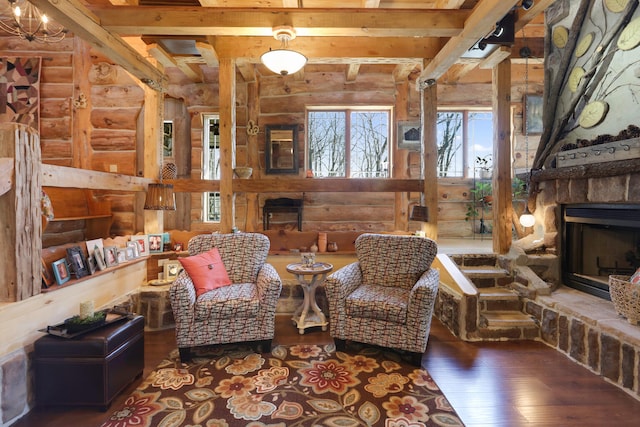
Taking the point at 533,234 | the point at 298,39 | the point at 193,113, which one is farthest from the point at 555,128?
the point at 193,113

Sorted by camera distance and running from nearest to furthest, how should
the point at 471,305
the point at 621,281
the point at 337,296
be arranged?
the point at 621,281 < the point at 337,296 < the point at 471,305

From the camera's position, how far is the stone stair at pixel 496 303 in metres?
3.08

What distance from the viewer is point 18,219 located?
6.63 feet

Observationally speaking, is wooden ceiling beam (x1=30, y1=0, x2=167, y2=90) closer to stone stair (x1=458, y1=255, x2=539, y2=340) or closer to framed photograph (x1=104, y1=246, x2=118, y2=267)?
framed photograph (x1=104, y1=246, x2=118, y2=267)

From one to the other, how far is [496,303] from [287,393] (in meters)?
2.39

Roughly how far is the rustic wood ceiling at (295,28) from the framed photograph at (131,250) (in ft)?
6.18

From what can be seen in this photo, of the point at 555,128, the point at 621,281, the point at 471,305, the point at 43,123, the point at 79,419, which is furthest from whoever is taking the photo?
the point at 43,123

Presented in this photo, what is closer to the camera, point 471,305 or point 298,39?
point 471,305

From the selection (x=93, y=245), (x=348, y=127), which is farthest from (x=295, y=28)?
(x=348, y=127)

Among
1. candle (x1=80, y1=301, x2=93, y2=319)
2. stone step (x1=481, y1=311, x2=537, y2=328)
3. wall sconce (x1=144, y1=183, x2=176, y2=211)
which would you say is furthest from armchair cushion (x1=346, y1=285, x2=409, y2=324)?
wall sconce (x1=144, y1=183, x2=176, y2=211)

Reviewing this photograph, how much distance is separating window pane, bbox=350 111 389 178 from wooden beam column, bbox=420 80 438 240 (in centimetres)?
210

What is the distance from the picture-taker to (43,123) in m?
4.95

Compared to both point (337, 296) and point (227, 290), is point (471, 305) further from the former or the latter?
point (227, 290)

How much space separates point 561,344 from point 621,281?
0.74 m
